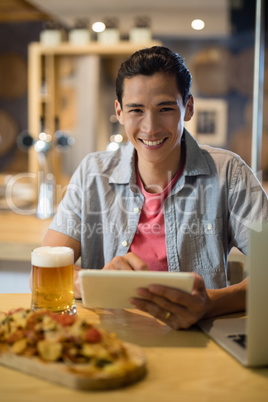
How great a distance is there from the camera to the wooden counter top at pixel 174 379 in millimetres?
822

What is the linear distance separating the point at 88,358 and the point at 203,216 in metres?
0.82

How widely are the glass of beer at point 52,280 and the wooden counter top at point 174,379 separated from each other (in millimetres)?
149

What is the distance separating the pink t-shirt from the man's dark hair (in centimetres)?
30

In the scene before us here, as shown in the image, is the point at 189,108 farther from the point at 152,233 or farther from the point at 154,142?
the point at 152,233

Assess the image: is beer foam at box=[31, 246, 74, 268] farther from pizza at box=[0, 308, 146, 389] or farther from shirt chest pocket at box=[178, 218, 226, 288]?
shirt chest pocket at box=[178, 218, 226, 288]

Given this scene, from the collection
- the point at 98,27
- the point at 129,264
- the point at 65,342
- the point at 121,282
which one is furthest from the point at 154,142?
the point at 98,27

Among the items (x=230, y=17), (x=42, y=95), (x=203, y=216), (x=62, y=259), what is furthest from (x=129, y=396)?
(x=230, y=17)

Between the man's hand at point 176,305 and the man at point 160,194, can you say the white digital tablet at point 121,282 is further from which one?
the man at point 160,194

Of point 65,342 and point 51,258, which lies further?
point 51,258

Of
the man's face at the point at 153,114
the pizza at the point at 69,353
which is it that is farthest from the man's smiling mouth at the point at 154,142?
the pizza at the point at 69,353

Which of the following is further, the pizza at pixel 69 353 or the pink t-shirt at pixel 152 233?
the pink t-shirt at pixel 152 233

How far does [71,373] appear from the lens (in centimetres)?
83

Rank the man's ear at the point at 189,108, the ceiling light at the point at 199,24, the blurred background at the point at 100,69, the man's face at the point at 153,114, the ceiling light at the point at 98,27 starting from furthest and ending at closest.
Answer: the blurred background at the point at 100,69 < the ceiling light at the point at 98,27 < the ceiling light at the point at 199,24 < the man's ear at the point at 189,108 < the man's face at the point at 153,114

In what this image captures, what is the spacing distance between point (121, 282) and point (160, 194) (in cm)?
66
